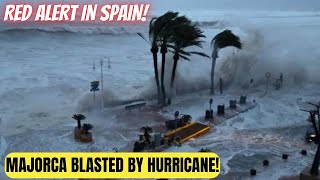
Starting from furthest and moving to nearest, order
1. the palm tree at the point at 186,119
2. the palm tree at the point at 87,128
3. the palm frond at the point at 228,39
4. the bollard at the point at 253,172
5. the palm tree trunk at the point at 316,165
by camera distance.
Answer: the palm frond at the point at 228,39 < the palm tree at the point at 186,119 < the palm tree at the point at 87,128 < the bollard at the point at 253,172 < the palm tree trunk at the point at 316,165

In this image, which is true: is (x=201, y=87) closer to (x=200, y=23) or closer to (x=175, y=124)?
(x=175, y=124)

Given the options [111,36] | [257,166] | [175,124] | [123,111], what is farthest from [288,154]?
[111,36]

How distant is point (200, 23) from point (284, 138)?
10191 cm

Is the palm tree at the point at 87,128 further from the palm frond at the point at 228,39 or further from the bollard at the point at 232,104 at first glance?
the palm frond at the point at 228,39

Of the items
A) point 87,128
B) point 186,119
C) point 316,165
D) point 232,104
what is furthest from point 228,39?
point 316,165

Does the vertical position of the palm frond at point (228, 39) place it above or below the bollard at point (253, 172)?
above

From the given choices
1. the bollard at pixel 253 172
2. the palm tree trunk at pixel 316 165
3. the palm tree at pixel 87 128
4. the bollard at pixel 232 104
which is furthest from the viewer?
Answer: the bollard at pixel 232 104

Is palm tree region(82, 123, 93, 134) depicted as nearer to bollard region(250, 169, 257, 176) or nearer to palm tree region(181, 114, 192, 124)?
palm tree region(181, 114, 192, 124)

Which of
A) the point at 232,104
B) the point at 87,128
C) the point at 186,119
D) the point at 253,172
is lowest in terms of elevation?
the point at 253,172

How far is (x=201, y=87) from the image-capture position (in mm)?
34250

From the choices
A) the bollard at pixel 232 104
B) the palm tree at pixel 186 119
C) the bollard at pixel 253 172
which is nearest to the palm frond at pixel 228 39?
the bollard at pixel 232 104

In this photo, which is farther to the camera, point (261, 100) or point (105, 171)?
point (261, 100)

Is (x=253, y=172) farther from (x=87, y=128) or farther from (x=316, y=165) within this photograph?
(x=87, y=128)

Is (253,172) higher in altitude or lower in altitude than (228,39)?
lower
